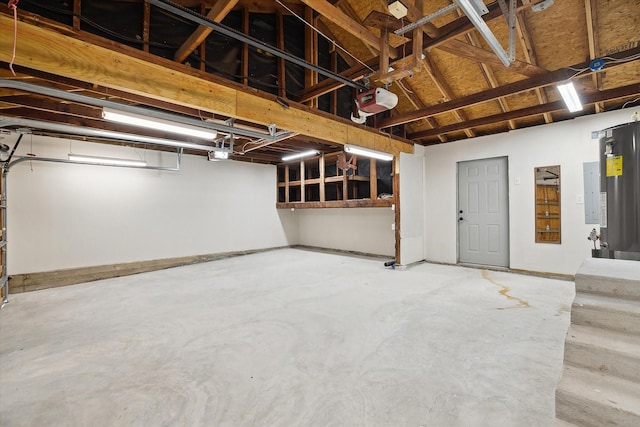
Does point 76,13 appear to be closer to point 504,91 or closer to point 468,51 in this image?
point 468,51

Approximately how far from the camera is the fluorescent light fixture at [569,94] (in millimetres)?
3396

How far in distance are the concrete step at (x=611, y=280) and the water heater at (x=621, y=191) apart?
32 centimetres

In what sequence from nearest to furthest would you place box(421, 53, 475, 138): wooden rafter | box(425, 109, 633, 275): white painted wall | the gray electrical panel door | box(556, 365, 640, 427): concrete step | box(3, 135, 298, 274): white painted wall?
box(556, 365, 640, 427): concrete step, box(421, 53, 475, 138): wooden rafter, the gray electrical panel door, box(425, 109, 633, 275): white painted wall, box(3, 135, 298, 274): white painted wall

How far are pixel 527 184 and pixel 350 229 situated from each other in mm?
4071

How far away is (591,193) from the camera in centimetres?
438

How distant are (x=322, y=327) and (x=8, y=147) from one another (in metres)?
5.63

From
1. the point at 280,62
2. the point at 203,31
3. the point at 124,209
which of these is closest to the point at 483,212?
Answer: the point at 280,62

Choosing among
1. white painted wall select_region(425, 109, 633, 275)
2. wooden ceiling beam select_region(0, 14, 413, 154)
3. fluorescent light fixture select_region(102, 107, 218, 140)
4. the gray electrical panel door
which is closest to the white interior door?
white painted wall select_region(425, 109, 633, 275)

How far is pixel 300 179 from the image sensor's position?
26.5 feet

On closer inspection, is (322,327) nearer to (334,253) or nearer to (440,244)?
(440,244)

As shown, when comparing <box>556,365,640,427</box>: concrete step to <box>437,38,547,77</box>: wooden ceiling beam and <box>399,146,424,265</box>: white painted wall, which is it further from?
<box>399,146,424,265</box>: white painted wall

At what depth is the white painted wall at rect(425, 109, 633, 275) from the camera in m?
4.50

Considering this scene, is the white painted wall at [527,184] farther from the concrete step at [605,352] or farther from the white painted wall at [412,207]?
the concrete step at [605,352]

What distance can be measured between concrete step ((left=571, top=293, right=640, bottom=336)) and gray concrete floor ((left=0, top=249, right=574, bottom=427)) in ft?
1.81
